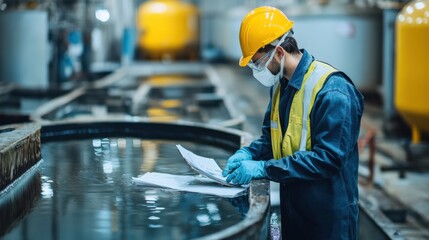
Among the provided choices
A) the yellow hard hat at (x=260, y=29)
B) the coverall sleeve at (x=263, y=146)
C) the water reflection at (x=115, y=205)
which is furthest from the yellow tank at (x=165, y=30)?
Answer: the yellow hard hat at (x=260, y=29)

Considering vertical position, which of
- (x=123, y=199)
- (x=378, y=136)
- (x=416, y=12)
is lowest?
(x=378, y=136)

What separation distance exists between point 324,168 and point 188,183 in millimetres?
535

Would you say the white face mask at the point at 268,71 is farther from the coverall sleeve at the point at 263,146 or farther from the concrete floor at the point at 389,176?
the concrete floor at the point at 389,176

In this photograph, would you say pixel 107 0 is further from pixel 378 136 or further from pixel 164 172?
pixel 164 172

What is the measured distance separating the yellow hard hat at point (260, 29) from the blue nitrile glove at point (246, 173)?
36 cm

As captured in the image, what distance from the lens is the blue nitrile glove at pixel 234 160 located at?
245 centimetres

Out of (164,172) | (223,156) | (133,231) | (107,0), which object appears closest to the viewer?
(133,231)

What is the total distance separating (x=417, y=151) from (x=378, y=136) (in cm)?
136

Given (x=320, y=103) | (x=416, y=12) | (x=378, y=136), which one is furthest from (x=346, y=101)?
(x=378, y=136)

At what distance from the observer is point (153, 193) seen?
96.7 inches

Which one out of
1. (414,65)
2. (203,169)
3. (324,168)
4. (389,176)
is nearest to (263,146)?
(203,169)

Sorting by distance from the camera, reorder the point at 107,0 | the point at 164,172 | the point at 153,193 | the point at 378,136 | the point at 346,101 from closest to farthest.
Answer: the point at 346,101 < the point at 153,193 < the point at 164,172 < the point at 378,136 < the point at 107,0

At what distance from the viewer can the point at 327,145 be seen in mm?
2279

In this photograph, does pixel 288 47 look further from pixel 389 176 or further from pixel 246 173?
pixel 389 176
